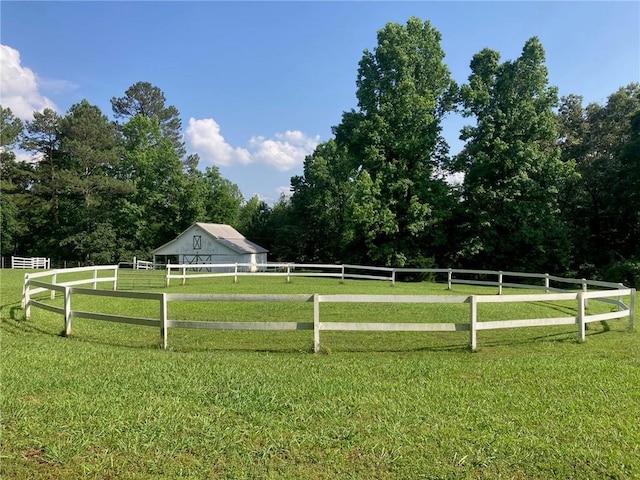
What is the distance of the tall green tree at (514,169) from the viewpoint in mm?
29797

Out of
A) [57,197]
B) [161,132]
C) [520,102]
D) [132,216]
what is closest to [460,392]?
[520,102]

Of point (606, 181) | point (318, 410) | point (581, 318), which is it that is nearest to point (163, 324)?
point (318, 410)

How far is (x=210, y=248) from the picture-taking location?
44.7 metres

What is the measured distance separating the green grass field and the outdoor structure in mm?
36314

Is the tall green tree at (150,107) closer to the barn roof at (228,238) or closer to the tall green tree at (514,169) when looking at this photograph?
the barn roof at (228,238)

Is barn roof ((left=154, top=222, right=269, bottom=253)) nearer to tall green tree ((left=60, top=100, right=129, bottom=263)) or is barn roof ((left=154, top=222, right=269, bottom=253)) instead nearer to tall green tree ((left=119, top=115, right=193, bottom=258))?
tall green tree ((left=119, top=115, right=193, bottom=258))

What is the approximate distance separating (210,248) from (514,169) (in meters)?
28.5

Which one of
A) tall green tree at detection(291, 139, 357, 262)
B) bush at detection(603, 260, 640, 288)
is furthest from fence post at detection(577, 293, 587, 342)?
tall green tree at detection(291, 139, 357, 262)

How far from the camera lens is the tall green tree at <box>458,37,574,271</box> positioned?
2980 cm

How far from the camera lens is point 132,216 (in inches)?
1983

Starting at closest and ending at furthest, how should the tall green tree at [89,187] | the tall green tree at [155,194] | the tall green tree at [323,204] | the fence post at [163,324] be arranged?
the fence post at [163,324] → the tall green tree at [323,204] → the tall green tree at [89,187] → the tall green tree at [155,194]

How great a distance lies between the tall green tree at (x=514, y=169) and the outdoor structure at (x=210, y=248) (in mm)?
21675

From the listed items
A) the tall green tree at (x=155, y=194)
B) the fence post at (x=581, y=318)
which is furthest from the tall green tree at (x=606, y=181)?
the tall green tree at (x=155, y=194)

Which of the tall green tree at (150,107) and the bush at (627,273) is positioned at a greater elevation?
the tall green tree at (150,107)
